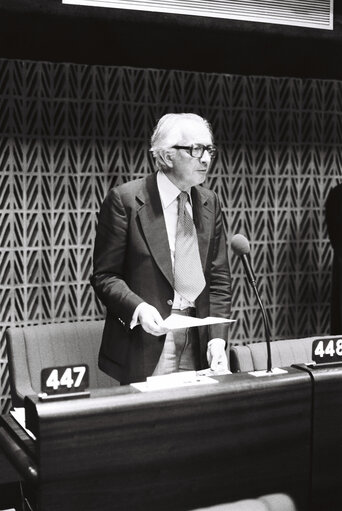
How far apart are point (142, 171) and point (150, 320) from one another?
2456 millimetres

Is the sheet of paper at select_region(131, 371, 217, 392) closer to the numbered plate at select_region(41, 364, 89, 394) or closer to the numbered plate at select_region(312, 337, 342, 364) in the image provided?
the numbered plate at select_region(41, 364, 89, 394)

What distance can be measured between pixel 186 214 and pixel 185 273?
0.73ft

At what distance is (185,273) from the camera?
2.80m

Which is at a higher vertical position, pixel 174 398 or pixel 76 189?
pixel 76 189

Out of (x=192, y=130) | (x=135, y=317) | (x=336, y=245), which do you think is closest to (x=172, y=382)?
(x=135, y=317)

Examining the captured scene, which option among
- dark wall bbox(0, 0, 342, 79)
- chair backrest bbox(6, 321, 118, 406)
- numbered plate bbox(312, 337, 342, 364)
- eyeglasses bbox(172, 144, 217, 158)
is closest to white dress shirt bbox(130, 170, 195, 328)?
eyeglasses bbox(172, 144, 217, 158)

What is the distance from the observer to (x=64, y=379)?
79.2 inches

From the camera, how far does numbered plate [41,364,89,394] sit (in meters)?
1.99

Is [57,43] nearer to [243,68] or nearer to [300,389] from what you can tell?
[243,68]

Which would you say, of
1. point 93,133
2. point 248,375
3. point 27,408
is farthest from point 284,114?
point 27,408

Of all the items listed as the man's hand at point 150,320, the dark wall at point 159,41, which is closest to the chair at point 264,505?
the man's hand at point 150,320

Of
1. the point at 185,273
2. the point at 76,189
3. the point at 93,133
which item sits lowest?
the point at 185,273

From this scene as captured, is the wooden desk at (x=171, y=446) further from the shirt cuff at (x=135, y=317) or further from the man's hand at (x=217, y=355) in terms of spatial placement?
the shirt cuff at (x=135, y=317)

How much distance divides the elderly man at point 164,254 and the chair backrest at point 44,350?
3.75ft
